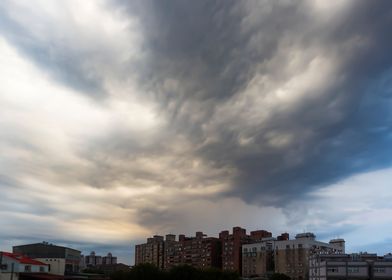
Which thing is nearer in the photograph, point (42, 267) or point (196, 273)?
point (42, 267)

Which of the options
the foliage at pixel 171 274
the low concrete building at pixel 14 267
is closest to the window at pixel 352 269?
the foliage at pixel 171 274

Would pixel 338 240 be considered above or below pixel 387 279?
above

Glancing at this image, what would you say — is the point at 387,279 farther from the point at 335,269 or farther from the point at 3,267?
the point at 3,267

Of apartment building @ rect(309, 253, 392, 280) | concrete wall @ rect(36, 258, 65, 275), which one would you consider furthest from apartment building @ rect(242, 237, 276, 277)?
concrete wall @ rect(36, 258, 65, 275)

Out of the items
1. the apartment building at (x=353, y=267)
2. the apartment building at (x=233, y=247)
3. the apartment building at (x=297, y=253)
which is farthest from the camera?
the apartment building at (x=233, y=247)

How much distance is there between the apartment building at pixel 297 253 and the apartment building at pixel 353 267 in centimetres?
3601

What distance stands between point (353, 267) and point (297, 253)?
1906 inches

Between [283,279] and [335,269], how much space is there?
19841 millimetres

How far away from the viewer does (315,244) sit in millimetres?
163375

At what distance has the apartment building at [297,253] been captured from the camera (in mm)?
159375

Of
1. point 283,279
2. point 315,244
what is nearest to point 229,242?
point 315,244

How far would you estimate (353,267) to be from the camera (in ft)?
376

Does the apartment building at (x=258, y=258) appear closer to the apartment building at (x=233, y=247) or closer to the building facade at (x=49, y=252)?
the apartment building at (x=233, y=247)

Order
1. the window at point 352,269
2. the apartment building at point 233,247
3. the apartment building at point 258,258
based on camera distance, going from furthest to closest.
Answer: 1. the apartment building at point 233,247
2. the apartment building at point 258,258
3. the window at point 352,269
